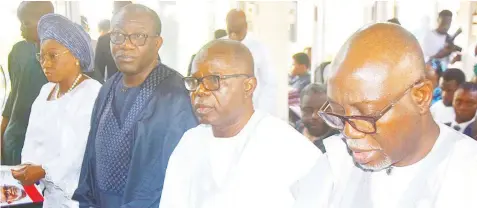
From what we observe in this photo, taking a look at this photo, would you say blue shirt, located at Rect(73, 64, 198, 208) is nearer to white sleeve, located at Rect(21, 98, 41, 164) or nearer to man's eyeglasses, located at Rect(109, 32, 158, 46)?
man's eyeglasses, located at Rect(109, 32, 158, 46)

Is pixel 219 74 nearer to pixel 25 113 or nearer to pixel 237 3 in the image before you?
pixel 25 113

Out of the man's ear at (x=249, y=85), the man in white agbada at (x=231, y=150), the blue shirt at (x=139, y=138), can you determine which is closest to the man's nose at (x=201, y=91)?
the man in white agbada at (x=231, y=150)

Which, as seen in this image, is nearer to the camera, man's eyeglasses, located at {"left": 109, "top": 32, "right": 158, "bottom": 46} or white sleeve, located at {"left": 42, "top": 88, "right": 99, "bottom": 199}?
man's eyeglasses, located at {"left": 109, "top": 32, "right": 158, "bottom": 46}

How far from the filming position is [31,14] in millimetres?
2965

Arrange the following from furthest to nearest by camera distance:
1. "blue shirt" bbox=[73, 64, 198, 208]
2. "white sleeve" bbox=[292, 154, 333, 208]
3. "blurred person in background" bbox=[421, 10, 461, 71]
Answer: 1. "blurred person in background" bbox=[421, 10, 461, 71]
2. "blue shirt" bbox=[73, 64, 198, 208]
3. "white sleeve" bbox=[292, 154, 333, 208]

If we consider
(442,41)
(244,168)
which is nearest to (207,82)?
(244,168)

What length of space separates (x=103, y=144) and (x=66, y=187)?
408 mm

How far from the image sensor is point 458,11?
4.46m

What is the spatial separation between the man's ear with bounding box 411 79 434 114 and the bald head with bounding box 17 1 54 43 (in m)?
2.24

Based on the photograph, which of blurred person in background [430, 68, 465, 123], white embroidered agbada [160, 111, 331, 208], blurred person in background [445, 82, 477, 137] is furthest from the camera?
blurred person in background [430, 68, 465, 123]

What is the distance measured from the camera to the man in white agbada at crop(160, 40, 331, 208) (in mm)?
1737

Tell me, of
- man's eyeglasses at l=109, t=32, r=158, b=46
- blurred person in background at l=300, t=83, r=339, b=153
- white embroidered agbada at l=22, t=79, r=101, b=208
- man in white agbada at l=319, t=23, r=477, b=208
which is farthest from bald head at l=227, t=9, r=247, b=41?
man in white agbada at l=319, t=23, r=477, b=208

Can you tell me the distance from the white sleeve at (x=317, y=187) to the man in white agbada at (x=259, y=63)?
2.19m

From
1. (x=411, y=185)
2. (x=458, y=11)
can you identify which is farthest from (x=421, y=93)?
(x=458, y=11)
